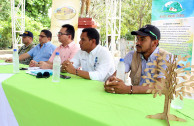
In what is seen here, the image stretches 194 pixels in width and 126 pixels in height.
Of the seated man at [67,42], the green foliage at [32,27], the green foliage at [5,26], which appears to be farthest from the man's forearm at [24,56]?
the green foliage at [5,26]

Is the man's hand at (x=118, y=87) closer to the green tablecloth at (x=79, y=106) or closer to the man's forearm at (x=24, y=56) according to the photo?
the green tablecloth at (x=79, y=106)

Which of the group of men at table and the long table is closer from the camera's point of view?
the long table

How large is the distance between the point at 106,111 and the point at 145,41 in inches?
41.9

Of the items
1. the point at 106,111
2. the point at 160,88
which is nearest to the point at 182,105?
the point at 160,88

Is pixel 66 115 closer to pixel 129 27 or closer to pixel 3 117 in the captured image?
pixel 3 117

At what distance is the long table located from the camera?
960 millimetres

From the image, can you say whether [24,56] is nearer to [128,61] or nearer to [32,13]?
[128,61]

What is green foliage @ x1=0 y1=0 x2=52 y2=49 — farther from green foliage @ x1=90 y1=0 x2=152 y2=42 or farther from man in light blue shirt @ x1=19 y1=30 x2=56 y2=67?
man in light blue shirt @ x1=19 y1=30 x2=56 y2=67

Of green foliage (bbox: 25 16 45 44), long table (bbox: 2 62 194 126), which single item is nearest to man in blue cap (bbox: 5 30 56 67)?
long table (bbox: 2 62 194 126)

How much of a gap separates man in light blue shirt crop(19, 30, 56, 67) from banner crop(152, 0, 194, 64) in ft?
6.84

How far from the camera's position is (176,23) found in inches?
92.5

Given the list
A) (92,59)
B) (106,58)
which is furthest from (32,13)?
(106,58)

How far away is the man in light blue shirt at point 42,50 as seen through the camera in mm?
3611

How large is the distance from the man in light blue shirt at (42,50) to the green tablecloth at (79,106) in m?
1.93
